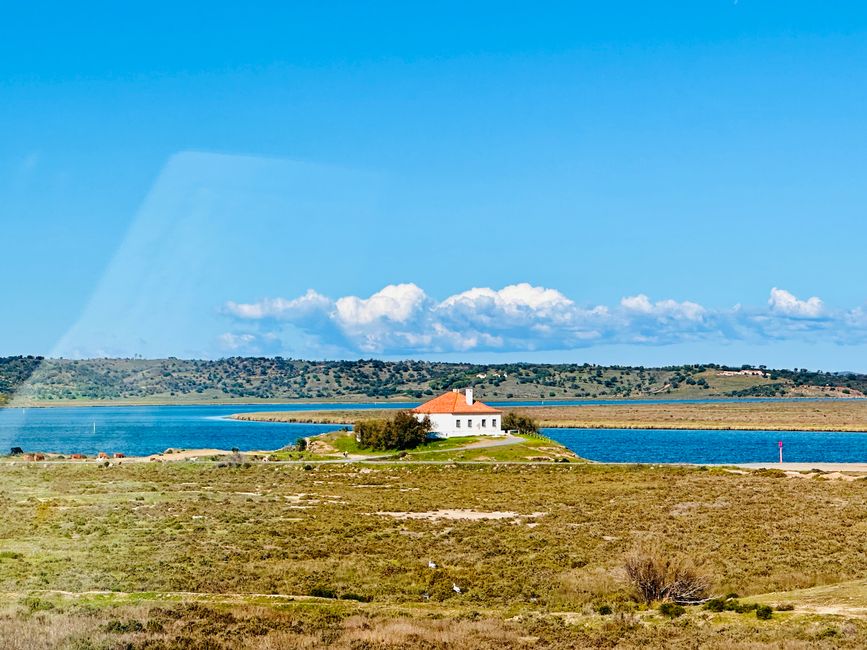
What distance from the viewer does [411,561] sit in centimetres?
2878

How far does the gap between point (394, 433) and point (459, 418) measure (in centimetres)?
833

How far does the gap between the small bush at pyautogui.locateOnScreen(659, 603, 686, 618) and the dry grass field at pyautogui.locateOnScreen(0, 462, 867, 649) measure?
0.73ft

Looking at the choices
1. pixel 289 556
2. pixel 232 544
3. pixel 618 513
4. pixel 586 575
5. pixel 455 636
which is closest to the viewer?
pixel 455 636

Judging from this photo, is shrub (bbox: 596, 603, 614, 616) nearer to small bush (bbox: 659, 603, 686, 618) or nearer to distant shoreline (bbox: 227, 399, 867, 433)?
small bush (bbox: 659, 603, 686, 618)

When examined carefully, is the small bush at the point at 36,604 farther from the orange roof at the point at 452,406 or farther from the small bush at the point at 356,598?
the orange roof at the point at 452,406

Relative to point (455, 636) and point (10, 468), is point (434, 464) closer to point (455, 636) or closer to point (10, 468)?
point (10, 468)

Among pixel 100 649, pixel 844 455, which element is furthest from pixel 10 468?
pixel 844 455

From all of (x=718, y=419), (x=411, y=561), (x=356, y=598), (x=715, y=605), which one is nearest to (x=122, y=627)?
(x=356, y=598)

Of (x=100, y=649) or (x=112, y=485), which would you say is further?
(x=112, y=485)

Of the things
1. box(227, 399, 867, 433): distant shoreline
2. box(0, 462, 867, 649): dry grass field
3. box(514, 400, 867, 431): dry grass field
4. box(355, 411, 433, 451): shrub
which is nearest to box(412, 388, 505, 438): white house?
box(355, 411, 433, 451): shrub

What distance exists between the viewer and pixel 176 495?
155 feet

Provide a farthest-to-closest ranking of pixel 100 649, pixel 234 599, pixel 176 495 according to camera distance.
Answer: pixel 176 495, pixel 234 599, pixel 100 649

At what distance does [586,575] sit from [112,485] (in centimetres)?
3480

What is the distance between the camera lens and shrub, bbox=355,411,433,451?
78.1 metres
